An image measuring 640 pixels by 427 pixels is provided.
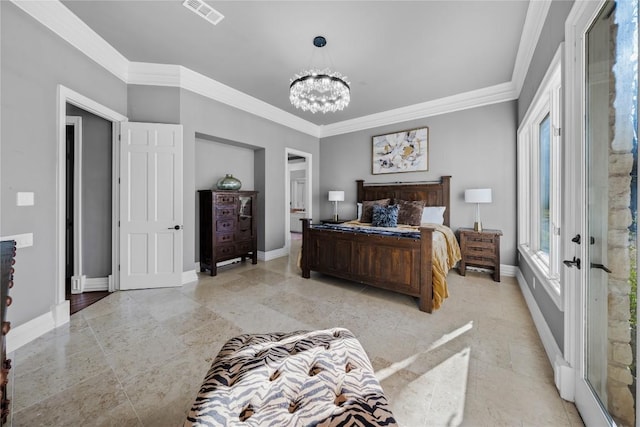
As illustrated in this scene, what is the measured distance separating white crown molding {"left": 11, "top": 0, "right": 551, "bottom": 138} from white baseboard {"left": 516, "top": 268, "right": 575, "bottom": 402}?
2676mm

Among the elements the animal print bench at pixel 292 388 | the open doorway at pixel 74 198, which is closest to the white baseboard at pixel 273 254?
the open doorway at pixel 74 198

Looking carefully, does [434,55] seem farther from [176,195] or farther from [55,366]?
[55,366]

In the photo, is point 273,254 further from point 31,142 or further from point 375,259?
point 31,142

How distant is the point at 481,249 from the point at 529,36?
106 inches

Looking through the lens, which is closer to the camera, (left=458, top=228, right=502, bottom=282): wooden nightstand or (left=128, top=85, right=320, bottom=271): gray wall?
(left=128, top=85, right=320, bottom=271): gray wall

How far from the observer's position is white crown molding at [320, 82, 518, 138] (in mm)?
3889

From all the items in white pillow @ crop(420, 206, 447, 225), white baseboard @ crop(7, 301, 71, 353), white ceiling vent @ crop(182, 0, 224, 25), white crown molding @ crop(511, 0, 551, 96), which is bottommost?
white baseboard @ crop(7, 301, 71, 353)

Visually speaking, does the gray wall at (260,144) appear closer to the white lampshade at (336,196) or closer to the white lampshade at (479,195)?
the white lampshade at (336,196)

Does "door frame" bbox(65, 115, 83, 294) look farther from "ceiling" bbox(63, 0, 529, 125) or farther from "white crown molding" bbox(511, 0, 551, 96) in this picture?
"white crown molding" bbox(511, 0, 551, 96)

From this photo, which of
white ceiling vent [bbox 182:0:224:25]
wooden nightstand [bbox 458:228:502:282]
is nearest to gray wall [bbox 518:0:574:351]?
wooden nightstand [bbox 458:228:502:282]

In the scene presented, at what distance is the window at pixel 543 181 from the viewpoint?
214 cm

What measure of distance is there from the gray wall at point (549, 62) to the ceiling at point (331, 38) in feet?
1.22

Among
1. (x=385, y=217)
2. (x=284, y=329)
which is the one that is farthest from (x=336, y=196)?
(x=284, y=329)

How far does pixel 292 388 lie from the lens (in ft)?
3.25
